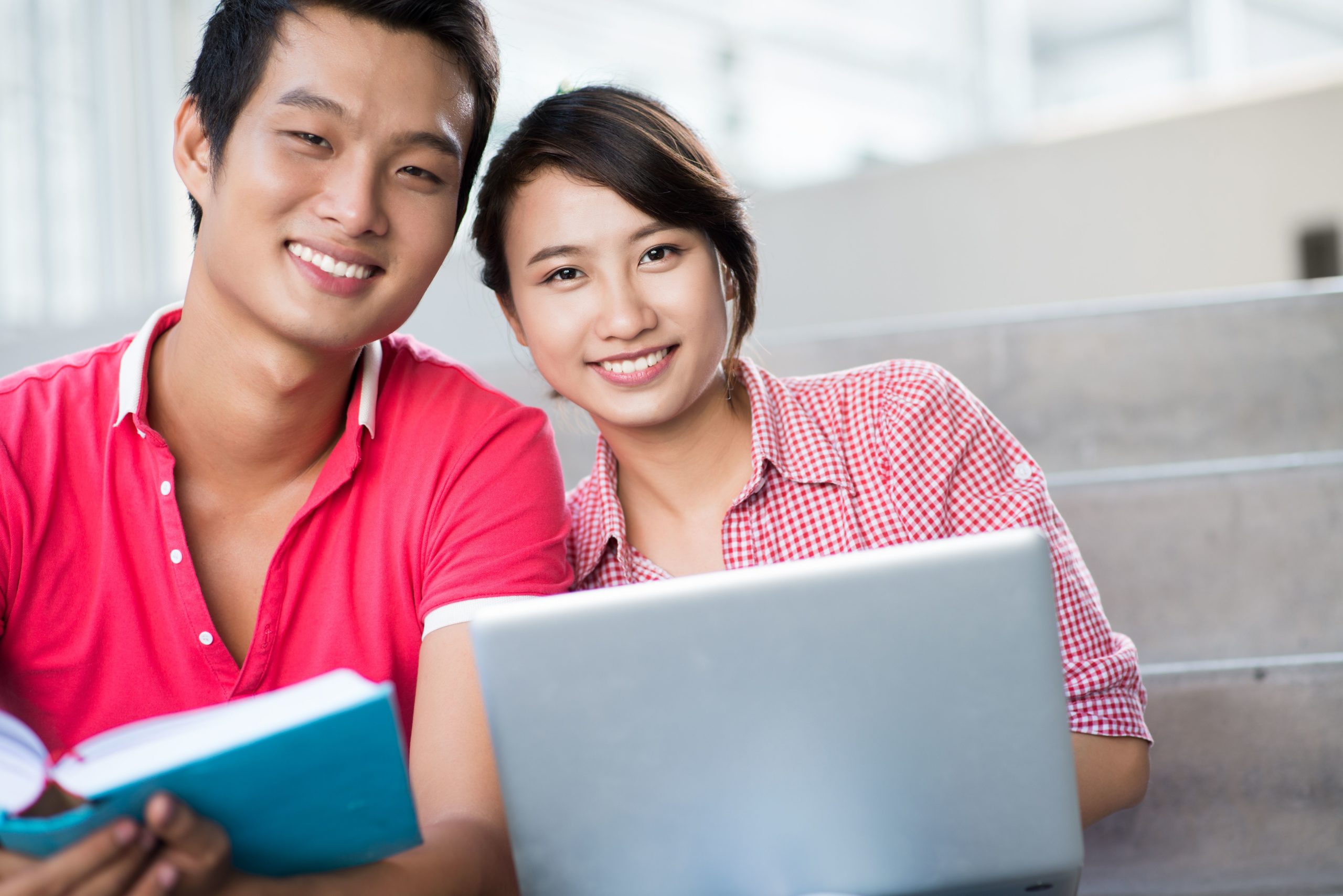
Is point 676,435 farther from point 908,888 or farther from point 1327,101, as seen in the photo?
point 1327,101

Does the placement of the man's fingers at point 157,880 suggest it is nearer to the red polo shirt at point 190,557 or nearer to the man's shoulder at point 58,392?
the red polo shirt at point 190,557

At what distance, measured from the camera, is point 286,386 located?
132 centimetres

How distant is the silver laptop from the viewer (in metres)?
0.78

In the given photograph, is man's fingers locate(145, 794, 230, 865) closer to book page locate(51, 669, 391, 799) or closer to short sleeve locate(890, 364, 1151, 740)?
book page locate(51, 669, 391, 799)

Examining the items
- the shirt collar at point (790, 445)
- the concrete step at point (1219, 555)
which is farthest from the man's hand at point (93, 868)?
the concrete step at point (1219, 555)

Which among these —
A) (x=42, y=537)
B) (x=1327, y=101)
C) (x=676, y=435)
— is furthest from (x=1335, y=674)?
(x=1327, y=101)

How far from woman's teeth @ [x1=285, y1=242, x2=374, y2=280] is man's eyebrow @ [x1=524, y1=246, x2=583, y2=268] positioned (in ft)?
0.71

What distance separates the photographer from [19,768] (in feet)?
2.18

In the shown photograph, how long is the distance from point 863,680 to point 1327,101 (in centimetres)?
274

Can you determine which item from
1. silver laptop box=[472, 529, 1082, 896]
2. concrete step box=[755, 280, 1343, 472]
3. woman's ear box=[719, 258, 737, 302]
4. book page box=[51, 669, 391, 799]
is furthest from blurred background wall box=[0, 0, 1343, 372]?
book page box=[51, 669, 391, 799]

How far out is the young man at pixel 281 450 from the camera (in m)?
1.25

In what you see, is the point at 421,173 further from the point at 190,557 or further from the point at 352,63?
the point at 190,557

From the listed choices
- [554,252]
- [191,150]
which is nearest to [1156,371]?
[554,252]

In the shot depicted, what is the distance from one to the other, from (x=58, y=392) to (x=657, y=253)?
2.36 feet
